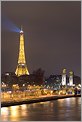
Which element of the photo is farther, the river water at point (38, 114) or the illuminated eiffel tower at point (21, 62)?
the illuminated eiffel tower at point (21, 62)

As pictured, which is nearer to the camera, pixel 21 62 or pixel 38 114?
pixel 38 114

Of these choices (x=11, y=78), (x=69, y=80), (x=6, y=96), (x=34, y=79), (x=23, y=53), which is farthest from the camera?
(x=69, y=80)

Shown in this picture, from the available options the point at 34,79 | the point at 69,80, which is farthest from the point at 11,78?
the point at 69,80

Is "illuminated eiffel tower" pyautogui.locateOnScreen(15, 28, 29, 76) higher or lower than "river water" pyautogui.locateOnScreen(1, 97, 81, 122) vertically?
higher

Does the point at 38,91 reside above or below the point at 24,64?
below

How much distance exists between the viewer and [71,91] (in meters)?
24.3

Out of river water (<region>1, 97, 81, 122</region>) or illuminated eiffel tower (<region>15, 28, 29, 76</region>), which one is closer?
river water (<region>1, 97, 81, 122</region>)

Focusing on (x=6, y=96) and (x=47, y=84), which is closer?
(x=6, y=96)

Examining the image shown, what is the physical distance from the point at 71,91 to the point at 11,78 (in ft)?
33.7

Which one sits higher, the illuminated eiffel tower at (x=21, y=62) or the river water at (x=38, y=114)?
the illuminated eiffel tower at (x=21, y=62)

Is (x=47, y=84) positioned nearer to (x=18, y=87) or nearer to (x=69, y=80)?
(x=69, y=80)

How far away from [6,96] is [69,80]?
33.5 feet

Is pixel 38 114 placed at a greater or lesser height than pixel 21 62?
lesser

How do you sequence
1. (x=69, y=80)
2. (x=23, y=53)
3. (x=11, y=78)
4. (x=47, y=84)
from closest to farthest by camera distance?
1. (x=11, y=78)
2. (x=23, y=53)
3. (x=47, y=84)
4. (x=69, y=80)
